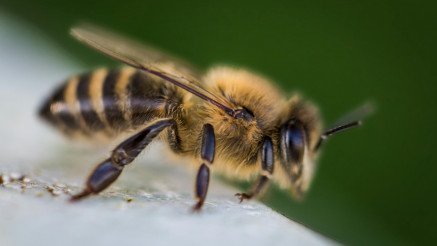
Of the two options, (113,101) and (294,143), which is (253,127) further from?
(113,101)

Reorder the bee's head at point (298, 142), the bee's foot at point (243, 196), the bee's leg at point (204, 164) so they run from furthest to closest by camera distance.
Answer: the bee's head at point (298, 142)
the bee's foot at point (243, 196)
the bee's leg at point (204, 164)

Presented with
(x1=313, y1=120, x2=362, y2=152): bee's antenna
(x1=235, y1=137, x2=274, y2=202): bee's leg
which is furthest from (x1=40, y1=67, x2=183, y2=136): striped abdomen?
(x1=313, y1=120, x2=362, y2=152): bee's antenna

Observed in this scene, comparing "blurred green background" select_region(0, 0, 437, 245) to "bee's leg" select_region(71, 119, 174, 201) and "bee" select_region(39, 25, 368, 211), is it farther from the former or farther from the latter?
"bee's leg" select_region(71, 119, 174, 201)

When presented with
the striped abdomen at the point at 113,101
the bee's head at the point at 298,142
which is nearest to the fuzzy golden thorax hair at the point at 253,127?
the bee's head at the point at 298,142

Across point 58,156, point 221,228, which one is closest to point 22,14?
point 58,156

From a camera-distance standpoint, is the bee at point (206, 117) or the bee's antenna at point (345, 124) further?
the bee's antenna at point (345, 124)

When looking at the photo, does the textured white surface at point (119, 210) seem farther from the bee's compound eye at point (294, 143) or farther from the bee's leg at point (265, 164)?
A: the bee's compound eye at point (294, 143)

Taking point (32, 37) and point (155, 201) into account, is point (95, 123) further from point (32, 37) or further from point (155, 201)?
point (32, 37)

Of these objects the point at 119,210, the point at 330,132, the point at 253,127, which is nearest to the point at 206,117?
the point at 253,127
